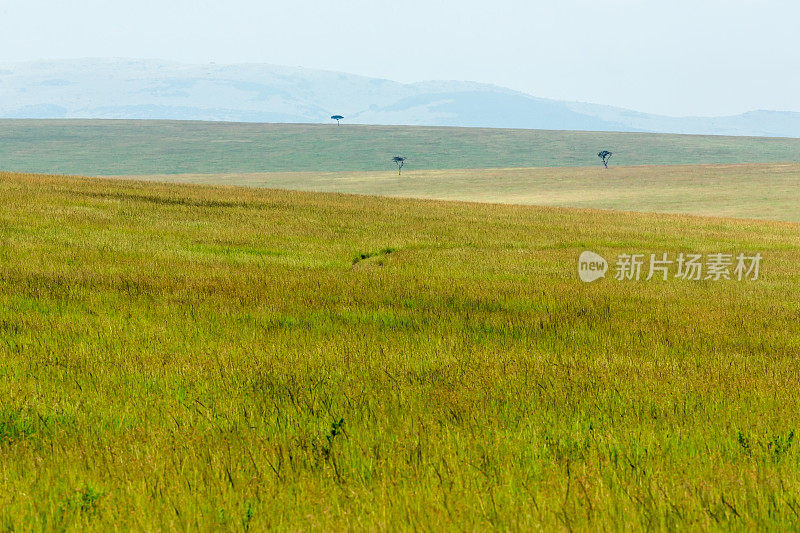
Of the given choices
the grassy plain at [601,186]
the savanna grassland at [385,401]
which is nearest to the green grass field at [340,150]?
the grassy plain at [601,186]

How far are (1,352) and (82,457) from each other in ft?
11.5

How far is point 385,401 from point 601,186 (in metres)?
99.7

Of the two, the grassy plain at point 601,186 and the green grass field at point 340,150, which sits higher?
the green grass field at point 340,150

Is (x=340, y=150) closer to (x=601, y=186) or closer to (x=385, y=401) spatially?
(x=601, y=186)

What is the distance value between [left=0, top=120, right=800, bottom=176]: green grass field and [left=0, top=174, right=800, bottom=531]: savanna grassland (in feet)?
451

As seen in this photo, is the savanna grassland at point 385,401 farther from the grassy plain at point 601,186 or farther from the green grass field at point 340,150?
the green grass field at point 340,150

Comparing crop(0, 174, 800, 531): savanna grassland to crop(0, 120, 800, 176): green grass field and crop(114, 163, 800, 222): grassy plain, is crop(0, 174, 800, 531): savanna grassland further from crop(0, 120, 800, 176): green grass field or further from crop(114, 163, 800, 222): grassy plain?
crop(0, 120, 800, 176): green grass field

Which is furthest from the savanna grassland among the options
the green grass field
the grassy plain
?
the green grass field

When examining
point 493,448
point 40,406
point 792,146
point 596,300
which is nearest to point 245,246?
point 596,300

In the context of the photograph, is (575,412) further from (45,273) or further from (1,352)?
(45,273)

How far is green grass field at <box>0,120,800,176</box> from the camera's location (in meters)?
151

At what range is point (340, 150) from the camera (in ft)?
559

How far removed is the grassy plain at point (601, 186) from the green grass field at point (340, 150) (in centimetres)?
2081

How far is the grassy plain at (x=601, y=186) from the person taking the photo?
73188mm
